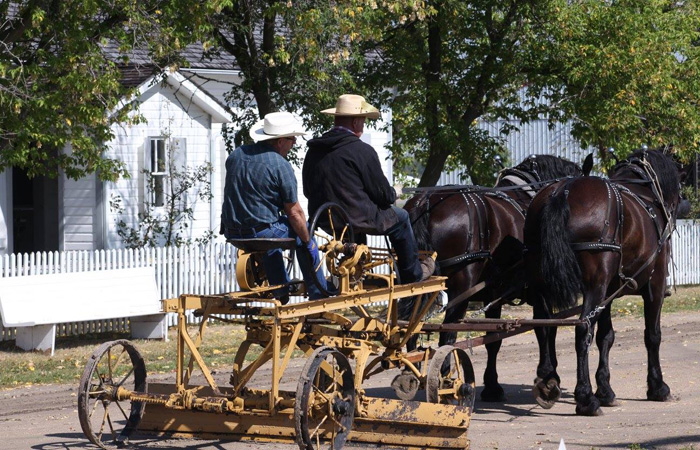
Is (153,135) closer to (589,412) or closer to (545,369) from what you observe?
(545,369)

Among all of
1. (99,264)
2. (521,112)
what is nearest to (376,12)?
(521,112)

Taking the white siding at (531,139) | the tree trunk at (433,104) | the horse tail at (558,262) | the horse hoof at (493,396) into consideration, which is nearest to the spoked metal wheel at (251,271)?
the horse tail at (558,262)

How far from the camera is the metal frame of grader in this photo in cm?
764

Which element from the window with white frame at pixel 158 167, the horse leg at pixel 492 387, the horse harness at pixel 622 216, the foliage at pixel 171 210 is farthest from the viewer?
the window with white frame at pixel 158 167

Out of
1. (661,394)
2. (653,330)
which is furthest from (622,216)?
(661,394)

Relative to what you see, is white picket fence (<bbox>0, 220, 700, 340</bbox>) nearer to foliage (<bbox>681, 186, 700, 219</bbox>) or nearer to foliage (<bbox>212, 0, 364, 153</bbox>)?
foliage (<bbox>212, 0, 364, 153</bbox>)

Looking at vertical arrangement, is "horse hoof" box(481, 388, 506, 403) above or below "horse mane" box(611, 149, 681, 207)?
below

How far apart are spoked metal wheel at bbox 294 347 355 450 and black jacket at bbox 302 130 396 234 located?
50.6 inches

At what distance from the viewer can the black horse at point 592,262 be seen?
10.2 meters

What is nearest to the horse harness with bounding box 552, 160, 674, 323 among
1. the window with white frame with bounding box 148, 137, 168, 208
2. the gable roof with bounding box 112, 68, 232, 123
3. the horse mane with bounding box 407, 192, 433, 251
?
the horse mane with bounding box 407, 192, 433, 251

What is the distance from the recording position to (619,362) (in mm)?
13820

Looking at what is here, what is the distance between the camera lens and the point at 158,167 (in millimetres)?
21812

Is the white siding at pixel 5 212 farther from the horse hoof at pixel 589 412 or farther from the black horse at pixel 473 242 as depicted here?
the horse hoof at pixel 589 412

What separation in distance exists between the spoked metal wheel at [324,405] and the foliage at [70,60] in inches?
313
